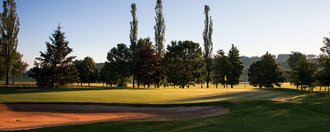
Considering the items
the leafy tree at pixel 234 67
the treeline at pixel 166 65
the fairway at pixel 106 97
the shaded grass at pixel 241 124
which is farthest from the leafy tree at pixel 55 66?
the shaded grass at pixel 241 124

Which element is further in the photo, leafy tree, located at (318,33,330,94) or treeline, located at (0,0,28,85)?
treeline, located at (0,0,28,85)

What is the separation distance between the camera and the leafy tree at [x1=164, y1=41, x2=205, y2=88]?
261ft

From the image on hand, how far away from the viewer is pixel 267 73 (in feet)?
262

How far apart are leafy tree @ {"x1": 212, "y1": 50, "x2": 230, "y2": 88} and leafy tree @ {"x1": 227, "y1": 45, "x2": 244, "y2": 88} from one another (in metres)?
1.08

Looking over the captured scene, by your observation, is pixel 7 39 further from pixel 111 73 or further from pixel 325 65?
pixel 325 65

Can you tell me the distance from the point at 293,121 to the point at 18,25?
66.2 m

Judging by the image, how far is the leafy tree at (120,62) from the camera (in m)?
83.9

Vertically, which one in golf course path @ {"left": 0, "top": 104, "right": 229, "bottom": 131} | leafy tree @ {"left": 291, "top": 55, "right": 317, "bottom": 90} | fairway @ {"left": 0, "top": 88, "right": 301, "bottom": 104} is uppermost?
leafy tree @ {"left": 291, "top": 55, "right": 317, "bottom": 90}

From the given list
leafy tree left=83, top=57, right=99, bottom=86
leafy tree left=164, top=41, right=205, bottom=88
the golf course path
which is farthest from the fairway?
leafy tree left=83, top=57, right=99, bottom=86

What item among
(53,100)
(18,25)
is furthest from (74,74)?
(53,100)

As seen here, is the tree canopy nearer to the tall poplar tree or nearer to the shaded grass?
the tall poplar tree

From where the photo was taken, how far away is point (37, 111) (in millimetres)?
25891

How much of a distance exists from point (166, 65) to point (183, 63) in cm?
437

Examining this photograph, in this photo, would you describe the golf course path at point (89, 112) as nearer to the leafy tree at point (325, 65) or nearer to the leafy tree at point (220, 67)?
the leafy tree at point (325, 65)
